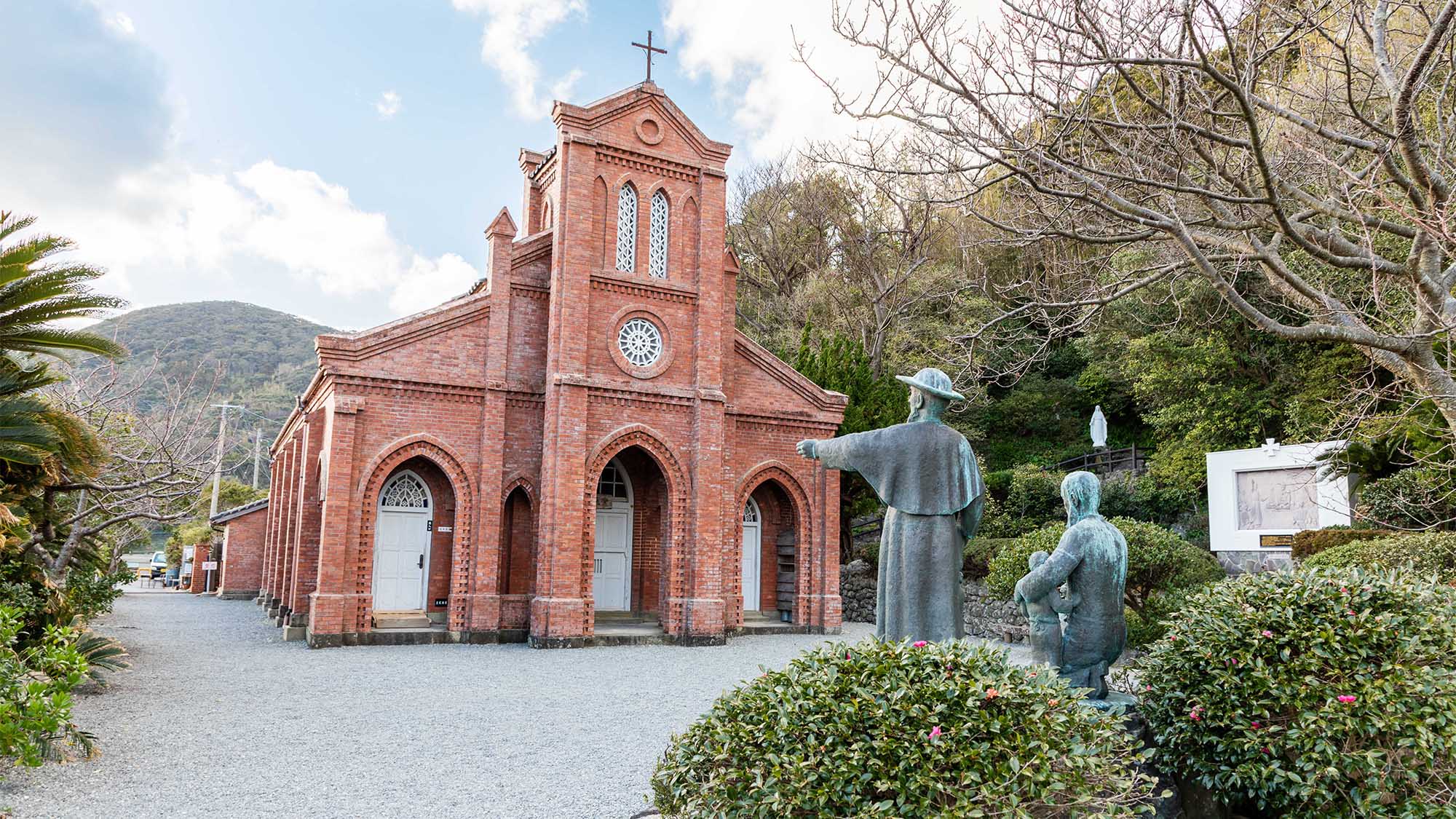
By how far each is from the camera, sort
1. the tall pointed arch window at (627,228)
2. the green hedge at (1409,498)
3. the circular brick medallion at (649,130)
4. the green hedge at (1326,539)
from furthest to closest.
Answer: the circular brick medallion at (649,130) → the tall pointed arch window at (627,228) → the green hedge at (1326,539) → the green hedge at (1409,498)

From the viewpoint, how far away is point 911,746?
11.5 feet

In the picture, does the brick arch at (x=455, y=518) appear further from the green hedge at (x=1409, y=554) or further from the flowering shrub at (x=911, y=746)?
the green hedge at (x=1409, y=554)

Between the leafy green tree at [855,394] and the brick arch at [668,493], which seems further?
the leafy green tree at [855,394]

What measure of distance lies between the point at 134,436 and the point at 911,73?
16.1m

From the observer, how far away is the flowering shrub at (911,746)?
11.3 ft

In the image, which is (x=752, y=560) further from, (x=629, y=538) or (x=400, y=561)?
(x=400, y=561)

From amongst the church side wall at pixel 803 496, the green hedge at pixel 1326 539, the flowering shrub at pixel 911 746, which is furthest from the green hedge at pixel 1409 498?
the flowering shrub at pixel 911 746

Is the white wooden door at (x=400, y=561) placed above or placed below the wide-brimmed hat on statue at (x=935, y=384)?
below

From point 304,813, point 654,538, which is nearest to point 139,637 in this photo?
point 654,538

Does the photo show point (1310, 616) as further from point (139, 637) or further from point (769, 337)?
point (769, 337)

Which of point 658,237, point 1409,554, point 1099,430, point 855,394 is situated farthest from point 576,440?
point 1099,430

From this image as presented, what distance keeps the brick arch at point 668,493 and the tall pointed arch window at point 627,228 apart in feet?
10.8

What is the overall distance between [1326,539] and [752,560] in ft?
34.9

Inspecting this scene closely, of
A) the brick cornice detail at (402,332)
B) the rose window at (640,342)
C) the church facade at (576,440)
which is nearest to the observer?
the brick cornice detail at (402,332)
